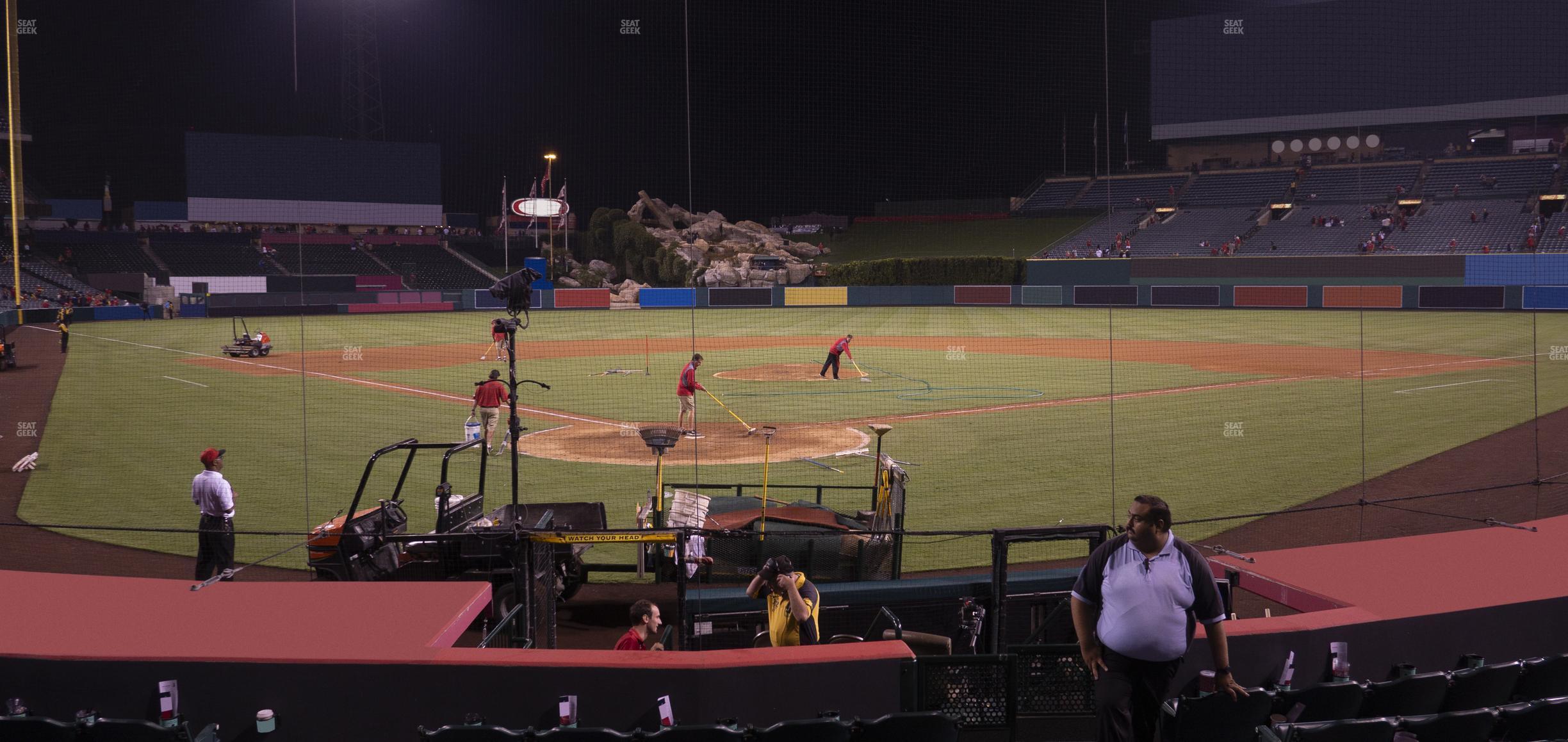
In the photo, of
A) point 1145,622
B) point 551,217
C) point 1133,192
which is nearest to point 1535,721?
point 1145,622

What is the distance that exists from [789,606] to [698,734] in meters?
2.25

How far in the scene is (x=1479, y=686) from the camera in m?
5.30

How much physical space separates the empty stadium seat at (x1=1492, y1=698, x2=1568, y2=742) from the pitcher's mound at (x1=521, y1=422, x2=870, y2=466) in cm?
1233

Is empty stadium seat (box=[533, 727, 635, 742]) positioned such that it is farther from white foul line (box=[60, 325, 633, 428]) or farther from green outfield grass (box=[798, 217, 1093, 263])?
green outfield grass (box=[798, 217, 1093, 263])

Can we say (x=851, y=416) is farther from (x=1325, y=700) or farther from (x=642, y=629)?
(x=1325, y=700)

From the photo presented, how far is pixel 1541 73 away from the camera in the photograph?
193 ft

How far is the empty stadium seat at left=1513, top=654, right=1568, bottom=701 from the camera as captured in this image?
18.0 ft

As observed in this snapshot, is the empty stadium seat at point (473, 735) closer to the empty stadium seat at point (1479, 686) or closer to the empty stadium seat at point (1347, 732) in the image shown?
the empty stadium seat at point (1347, 732)

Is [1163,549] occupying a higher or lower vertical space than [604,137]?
lower

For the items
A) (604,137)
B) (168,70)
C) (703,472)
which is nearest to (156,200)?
(168,70)

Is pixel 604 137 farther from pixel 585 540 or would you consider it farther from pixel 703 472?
pixel 585 540

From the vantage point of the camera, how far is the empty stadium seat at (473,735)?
4.57m

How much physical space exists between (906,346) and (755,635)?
32841mm

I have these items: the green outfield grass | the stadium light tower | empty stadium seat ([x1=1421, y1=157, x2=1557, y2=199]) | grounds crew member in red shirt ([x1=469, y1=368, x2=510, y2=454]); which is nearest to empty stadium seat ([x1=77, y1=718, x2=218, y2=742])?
the stadium light tower
